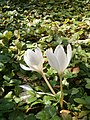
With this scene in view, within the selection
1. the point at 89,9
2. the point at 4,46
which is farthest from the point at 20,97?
the point at 89,9

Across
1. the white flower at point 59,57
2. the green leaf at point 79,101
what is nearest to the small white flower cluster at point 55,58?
A: the white flower at point 59,57

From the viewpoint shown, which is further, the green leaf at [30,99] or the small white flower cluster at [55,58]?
the green leaf at [30,99]

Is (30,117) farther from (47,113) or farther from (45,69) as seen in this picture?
(45,69)

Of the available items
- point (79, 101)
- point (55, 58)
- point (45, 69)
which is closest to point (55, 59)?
point (55, 58)

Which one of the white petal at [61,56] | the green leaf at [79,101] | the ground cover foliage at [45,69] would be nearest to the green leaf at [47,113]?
the ground cover foliage at [45,69]

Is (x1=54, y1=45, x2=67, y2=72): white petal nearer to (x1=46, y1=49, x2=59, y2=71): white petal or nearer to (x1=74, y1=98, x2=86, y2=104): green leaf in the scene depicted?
(x1=46, y1=49, x2=59, y2=71): white petal

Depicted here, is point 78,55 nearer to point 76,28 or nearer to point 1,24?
point 76,28

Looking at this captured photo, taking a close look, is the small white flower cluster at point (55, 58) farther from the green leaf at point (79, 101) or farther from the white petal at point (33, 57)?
the green leaf at point (79, 101)

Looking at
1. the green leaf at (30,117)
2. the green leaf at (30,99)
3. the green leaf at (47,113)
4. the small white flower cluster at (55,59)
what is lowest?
the green leaf at (30,117)

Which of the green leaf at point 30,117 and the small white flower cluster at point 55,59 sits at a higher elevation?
the small white flower cluster at point 55,59
